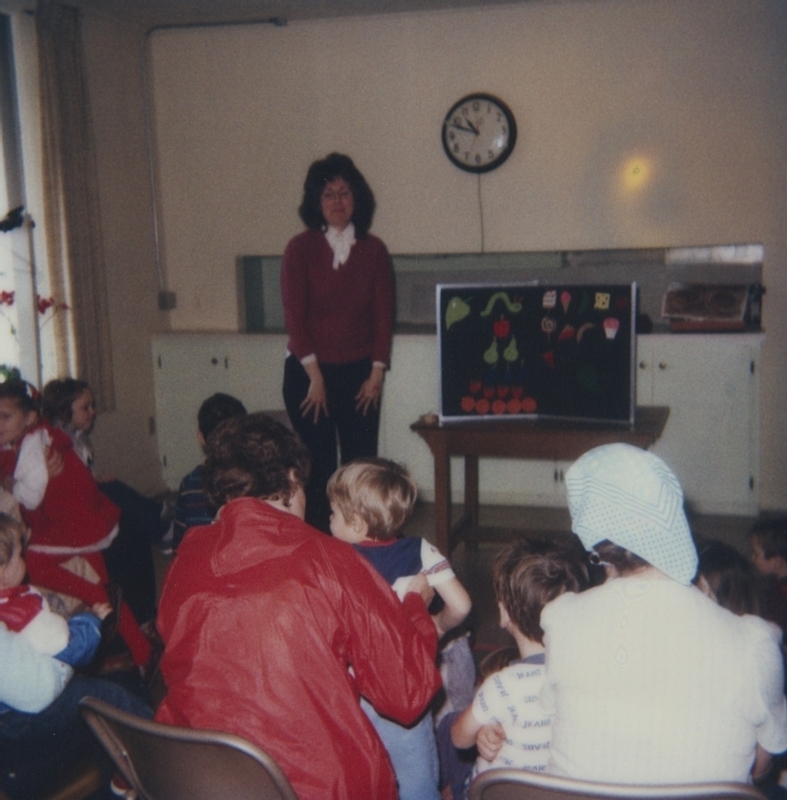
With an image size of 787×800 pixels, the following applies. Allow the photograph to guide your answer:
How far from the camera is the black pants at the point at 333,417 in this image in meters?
3.76

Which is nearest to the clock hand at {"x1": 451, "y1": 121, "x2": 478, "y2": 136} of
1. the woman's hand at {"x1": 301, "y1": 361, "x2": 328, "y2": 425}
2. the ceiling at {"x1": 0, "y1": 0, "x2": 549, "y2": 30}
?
the ceiling at {"x1": 0, "y1": 0, "x2": 549, "y2": 30}

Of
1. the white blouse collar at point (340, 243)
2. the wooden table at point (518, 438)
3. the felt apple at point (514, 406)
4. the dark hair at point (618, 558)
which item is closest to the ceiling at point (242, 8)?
the white blouse collar at point (340, 243)

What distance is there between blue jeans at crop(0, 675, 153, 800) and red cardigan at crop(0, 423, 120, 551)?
94 cm

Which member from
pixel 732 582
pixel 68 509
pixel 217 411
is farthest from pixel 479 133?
pixel 732 582

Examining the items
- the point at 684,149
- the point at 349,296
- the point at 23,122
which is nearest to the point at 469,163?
the point at 684,149

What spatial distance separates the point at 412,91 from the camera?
16.2 feet

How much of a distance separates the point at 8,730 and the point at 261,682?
67 centimetres

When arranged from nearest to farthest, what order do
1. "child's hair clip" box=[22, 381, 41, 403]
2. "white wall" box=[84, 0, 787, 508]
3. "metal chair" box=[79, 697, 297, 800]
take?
"metal chair" box=[79, 697, 297, 800] < "child's hair clip" box=[22, 381, 41, 403] < "white wall" box=[84, 0, 787, 508]

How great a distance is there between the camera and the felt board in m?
3.62

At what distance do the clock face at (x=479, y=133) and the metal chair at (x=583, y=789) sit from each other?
409 cm

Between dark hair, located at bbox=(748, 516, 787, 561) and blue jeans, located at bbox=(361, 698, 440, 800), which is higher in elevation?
dark hair, located at bbox=(748, 516, 787, 561)

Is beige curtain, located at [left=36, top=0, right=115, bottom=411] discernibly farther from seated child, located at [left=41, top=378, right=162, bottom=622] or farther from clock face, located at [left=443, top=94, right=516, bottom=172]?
clock face, located at [left=443, top=94, right=516, bottom=172]

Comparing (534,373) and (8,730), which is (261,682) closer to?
(8,730)

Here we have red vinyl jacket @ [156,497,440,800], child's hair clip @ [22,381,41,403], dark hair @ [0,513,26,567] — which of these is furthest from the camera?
child's hair clip @ [22,381,41,403]
